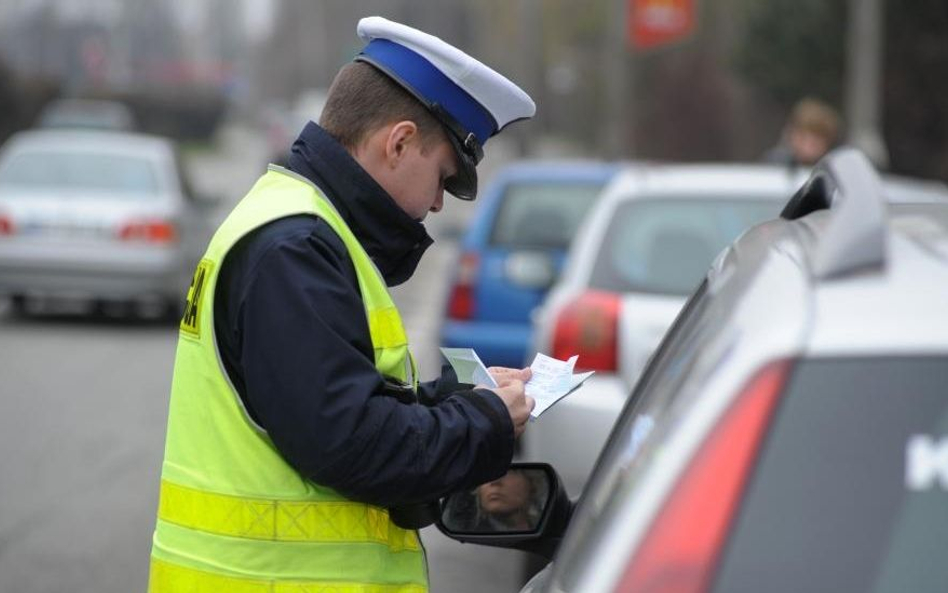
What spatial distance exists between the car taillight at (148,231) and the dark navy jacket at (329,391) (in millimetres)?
13006

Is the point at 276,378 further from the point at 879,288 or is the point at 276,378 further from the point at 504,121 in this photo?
the point at 879,288

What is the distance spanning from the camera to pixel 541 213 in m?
11.3

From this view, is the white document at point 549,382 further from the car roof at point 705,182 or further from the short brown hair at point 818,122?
the short brown hair at point 818,122

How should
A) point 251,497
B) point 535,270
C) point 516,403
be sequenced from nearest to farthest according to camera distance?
point 251,497 < point 516,403 < point 535,270

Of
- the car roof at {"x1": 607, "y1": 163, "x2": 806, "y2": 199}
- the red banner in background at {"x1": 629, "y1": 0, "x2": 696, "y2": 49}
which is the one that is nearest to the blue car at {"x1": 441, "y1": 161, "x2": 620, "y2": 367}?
the car roof at {"x1": 607, "y1": 163, "x2": 806, "y2": 199}

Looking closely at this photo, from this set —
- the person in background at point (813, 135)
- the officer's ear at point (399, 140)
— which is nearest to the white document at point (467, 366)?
the officer's ear at point (399, 140)

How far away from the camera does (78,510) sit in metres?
8.49

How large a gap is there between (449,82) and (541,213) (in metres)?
8.29

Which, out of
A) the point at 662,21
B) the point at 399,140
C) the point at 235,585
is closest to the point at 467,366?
the point at 399,140

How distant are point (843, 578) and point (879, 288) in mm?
338

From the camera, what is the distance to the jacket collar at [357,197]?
2.96 metres

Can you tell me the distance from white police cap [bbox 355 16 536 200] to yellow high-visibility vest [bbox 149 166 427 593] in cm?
24

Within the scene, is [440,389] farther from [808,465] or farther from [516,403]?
[808,465]

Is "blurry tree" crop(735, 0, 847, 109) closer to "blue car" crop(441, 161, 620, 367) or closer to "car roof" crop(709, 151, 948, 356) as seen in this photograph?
"blue car" crop(441, 161, 620, 367)
